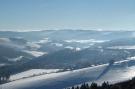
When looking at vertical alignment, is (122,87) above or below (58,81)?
below

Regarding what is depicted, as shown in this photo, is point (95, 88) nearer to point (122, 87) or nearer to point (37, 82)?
point (122, 87)

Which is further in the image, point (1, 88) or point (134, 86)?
point (1, 88)

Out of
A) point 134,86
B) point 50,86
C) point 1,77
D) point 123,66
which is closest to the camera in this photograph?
point 134,86

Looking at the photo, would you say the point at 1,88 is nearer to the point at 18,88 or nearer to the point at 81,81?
the point at 18,88

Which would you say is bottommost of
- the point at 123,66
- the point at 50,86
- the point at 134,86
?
the point at 134,86

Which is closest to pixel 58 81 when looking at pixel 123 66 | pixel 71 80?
pixel 71 80

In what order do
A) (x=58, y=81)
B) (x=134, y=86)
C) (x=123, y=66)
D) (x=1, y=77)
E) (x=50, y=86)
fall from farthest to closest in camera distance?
(x=1, y=77)
(x=123, y=66)
(x=58, y=81)
(x=50, y=86)
(x=134, y=86)

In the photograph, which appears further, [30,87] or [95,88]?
[30,87]

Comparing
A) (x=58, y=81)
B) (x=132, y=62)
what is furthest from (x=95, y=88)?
(x=132, y=62)

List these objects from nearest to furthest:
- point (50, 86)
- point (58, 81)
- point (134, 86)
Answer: point (134, 86) → point (50, 86) → point (58, 81)
